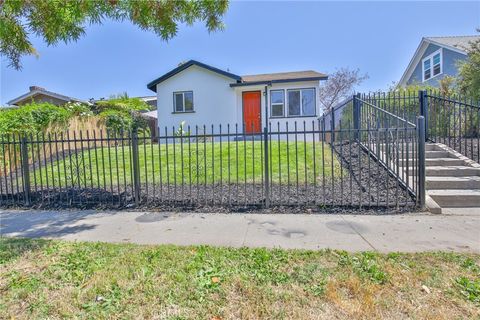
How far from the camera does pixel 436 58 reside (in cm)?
1972

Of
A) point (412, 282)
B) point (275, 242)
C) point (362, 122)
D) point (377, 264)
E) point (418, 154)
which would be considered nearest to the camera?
point (412, 282)

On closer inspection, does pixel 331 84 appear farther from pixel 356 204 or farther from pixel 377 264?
pixel 377 264

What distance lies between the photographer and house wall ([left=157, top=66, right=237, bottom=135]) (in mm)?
16297

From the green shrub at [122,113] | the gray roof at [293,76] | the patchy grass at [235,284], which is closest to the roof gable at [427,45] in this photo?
the gray roof at [293,76]

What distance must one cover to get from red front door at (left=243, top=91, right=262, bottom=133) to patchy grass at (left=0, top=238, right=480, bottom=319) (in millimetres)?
13188

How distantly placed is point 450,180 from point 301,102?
1041 centimetres

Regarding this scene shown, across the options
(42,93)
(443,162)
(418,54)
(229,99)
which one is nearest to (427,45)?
(418,54)

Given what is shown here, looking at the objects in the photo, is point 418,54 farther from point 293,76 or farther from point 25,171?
point 25,171

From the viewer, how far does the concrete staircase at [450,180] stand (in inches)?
214

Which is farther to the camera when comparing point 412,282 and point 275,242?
point 275,242

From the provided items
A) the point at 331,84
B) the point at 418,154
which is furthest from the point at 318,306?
the point at 331,84

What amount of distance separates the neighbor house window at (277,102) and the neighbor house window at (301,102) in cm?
33

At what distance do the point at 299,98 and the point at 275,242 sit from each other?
42.3ft

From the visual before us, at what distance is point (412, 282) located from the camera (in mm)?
2857
